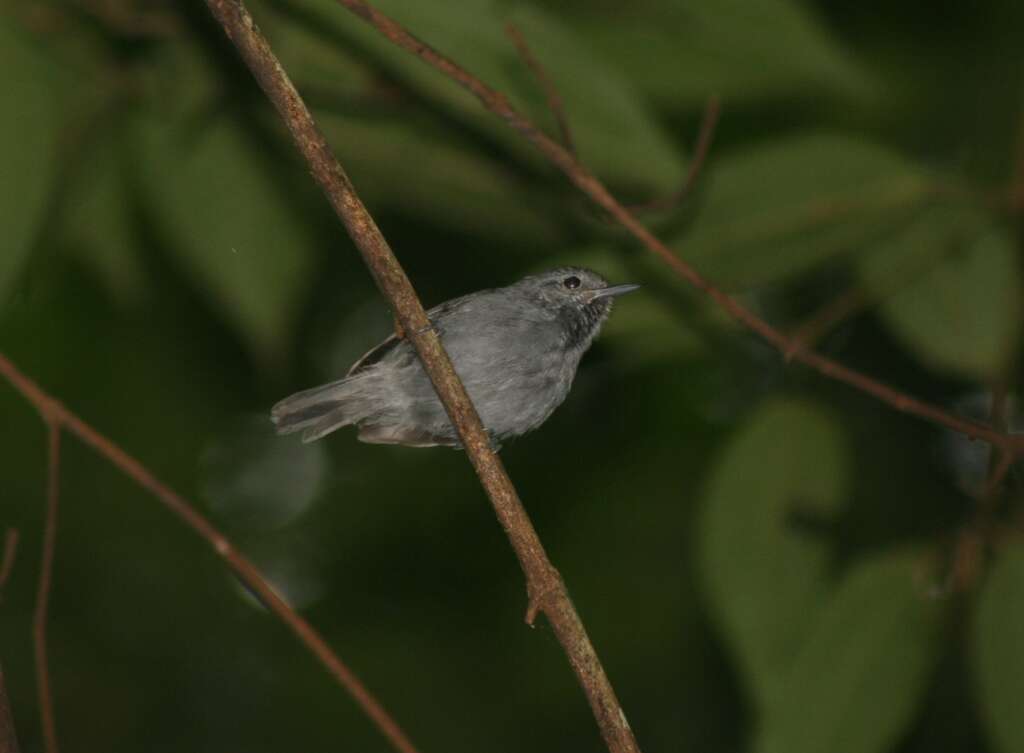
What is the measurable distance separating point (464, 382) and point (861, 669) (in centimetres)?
140

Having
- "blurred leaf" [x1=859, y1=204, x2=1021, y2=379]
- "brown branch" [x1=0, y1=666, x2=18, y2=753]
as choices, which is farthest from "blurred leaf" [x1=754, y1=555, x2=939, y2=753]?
"brown branch" [x1=0, y1=666, x2=18, y2=753]

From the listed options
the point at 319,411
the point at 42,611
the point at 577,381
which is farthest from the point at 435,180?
the point at 42,611

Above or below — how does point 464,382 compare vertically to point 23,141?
below

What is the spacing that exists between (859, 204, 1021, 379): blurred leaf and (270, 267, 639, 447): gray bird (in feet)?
2.57

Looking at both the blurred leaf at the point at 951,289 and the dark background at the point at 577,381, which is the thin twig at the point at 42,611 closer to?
the dark background at the point at 577,381

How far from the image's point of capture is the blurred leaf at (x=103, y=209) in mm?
3945

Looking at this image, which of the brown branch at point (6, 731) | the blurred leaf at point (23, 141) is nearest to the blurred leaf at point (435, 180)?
the blurred leaf at point (23, 141)

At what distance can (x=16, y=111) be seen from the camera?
3004 mm

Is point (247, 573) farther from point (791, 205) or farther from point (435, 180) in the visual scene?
point (435, 180)

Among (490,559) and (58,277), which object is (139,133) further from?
(490,559)

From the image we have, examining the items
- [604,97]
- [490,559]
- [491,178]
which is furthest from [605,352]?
[490,559]

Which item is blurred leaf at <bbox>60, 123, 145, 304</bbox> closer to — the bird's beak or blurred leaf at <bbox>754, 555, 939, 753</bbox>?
the bird's beak

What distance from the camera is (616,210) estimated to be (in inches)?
111

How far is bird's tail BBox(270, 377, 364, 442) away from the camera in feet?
→ 12.1
